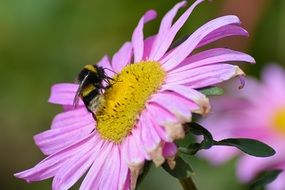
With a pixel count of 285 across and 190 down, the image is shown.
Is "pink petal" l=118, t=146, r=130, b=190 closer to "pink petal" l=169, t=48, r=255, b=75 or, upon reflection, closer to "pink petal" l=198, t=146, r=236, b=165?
"pink petal" l=169, t=48, r=255, b=75

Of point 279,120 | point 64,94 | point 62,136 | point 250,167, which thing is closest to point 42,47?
point 279,120

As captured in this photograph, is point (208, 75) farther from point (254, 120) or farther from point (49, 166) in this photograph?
point (254, 120)

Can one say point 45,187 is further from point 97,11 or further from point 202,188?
point 97,11

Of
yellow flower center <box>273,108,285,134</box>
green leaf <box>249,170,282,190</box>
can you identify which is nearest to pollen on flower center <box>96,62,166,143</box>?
green leaf <box>249,170,282,190</box>

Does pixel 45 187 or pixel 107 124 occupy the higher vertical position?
pixel 107 124

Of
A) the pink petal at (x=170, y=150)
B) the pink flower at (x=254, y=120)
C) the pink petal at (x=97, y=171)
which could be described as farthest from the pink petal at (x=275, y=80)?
the pink petal at (x=170, y=150)

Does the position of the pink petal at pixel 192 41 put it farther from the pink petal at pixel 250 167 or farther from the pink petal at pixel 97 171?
the pink petal at pixel 250 167

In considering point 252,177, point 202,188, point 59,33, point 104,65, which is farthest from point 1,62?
point 104,65
